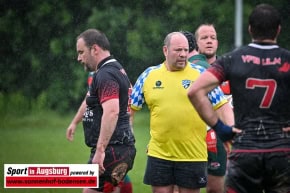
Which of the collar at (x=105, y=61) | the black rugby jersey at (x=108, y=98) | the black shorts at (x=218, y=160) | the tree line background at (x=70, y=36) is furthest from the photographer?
the tree line background at (x=70, y=36)

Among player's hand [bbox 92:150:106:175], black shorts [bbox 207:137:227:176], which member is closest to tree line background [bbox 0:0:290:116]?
black shorts [bbox 207:137:227:176]

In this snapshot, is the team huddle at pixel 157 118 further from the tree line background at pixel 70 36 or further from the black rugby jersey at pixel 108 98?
the tree line background at pixel 70 36

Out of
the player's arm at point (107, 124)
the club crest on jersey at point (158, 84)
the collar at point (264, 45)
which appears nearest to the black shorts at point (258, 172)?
the collar at point (264, 45)

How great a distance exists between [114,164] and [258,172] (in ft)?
6.82

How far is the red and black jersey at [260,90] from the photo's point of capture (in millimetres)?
5926

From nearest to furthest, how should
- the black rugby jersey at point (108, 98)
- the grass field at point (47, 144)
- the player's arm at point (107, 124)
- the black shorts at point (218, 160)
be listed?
1. the player's arm at point (107, 124)
2. the black rugby jersey at point (108, 98)
3. the black shorts at point (218, 160)
4. the grass field at point (47, 144)

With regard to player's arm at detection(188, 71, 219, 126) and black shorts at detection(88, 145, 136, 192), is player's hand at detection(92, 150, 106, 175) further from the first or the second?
player's arm at detection(188, 71, 219, 126)

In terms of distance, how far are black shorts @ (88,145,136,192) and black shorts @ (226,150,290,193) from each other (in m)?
1.89

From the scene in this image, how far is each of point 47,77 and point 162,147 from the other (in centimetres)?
1818

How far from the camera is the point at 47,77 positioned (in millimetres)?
25875

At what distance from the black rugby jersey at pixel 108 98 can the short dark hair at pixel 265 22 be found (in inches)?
75.9

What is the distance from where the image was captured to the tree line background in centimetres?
2500

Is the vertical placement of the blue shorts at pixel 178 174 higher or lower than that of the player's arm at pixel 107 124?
lower

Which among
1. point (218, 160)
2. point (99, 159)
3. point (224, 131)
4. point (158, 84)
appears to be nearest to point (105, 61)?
point (158, 84)
